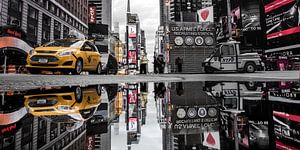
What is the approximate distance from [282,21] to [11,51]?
21259 mm

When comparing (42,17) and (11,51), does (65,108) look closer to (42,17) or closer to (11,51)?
(11,51)

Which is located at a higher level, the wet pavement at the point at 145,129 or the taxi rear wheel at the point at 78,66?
the taxi rear wheel at the point at 78,66

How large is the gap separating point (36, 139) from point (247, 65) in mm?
15169

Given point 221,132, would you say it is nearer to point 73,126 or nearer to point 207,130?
point 207,130

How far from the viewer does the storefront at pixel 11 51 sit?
16.4 metres

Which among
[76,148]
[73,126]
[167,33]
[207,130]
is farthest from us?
[167,33]

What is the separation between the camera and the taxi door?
1498 centimetres

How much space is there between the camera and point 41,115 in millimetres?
2223

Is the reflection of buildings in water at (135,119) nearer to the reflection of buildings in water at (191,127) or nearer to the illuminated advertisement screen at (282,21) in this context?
the reflection of buildings in water at (191,127)

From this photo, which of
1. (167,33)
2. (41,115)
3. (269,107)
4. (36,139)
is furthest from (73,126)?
(167,33)

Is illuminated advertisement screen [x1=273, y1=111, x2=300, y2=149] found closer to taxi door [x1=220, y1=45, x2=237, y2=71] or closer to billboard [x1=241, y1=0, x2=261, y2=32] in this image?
taxi door [x1=220, y1=45, x2=237, y2=71]

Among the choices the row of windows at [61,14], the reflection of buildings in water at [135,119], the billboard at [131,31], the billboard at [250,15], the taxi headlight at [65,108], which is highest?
the billboard at [131,31]

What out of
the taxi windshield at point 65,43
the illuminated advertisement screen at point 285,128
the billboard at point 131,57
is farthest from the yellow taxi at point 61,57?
the billboard at point 131,57

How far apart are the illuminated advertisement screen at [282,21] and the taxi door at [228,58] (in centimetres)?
614
